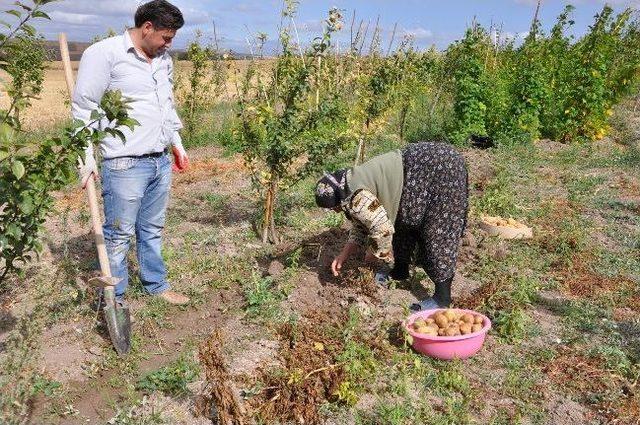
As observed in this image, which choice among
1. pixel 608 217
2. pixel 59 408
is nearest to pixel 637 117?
pixel 608 217

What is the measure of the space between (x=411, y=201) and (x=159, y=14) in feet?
6.38

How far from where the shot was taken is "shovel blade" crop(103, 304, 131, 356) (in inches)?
138

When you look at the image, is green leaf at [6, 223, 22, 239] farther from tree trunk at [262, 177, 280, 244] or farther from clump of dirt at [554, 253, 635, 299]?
clump of dirt at [554, 253, 635, 299]

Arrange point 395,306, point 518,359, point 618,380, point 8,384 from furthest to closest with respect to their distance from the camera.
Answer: point 395,306
point 518,359
point 618,380
point 8,384

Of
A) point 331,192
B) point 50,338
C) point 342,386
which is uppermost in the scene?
point 331,192

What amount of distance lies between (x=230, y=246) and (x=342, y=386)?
8.29 ft

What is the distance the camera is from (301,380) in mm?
3006

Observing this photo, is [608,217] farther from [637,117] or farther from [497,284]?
[637,117]

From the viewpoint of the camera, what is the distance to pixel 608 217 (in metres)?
6.19

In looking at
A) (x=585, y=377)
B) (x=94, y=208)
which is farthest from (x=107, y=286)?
(x=585, y=377)

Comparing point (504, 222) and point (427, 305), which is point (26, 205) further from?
point (504, 222)

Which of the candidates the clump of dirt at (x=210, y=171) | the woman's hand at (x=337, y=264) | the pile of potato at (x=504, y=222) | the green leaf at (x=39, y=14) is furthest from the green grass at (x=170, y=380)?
the clump of dirt at (x=210, y=171)

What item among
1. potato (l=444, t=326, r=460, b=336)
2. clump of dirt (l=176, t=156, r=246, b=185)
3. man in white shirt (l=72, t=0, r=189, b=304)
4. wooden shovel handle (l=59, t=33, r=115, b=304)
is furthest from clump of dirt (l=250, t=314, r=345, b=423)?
clump of dirt (l=176, t=156, r=246, b=185)

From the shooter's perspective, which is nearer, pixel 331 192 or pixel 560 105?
pixel 331 192
